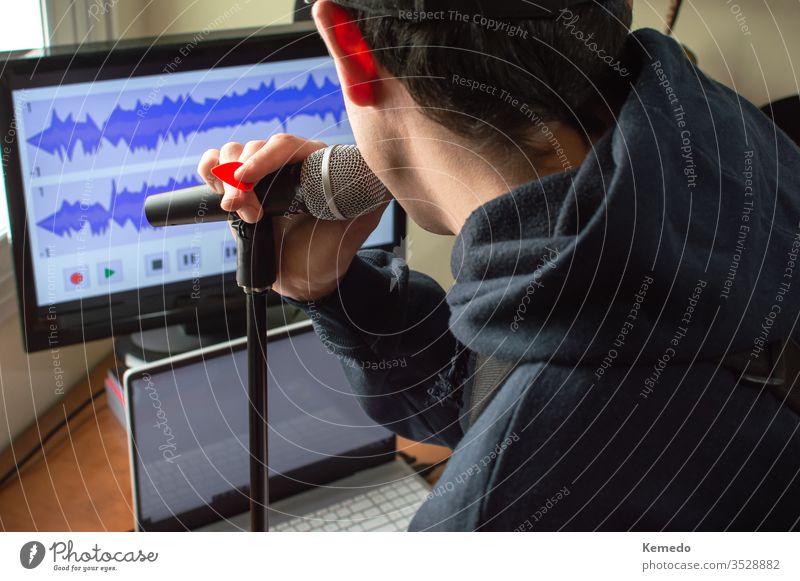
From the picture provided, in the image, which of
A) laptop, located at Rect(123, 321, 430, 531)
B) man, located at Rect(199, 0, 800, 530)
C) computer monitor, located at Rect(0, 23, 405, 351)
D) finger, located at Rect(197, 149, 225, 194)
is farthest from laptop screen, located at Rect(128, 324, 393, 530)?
man, located at Rect(199, 0, 800, 530)

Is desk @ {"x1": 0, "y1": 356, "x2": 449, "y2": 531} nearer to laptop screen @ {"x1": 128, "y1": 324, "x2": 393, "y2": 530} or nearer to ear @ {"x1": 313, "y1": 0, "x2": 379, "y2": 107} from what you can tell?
laptop screen @ {"x1": 128, "y1": 324, "x2": 393, "y2": 530}

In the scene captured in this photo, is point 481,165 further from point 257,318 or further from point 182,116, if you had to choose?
point 182,116

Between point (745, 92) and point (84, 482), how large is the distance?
785 millimetres

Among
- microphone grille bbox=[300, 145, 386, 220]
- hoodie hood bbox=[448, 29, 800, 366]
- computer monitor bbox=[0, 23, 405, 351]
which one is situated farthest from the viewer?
computer monitor bbox=[0, 23, 405, 351]

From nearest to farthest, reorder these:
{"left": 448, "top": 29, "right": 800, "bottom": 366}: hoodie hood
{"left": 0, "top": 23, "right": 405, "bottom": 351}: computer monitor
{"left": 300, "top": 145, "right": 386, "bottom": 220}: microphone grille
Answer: {"left": 448, "top": 29, "right": 800, "bottom": 366}: hoodie hood → {"left": 300, "top": 145, "right": 386, "bottom": 220}: microphone grille → {"left": 0, "top": 23, "right": 405, "bottom": 351}: computer monitor

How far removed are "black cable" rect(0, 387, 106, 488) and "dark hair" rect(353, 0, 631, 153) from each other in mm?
550

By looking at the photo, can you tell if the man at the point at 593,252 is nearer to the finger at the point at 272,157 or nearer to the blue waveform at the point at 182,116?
the finger at the point at 272,157

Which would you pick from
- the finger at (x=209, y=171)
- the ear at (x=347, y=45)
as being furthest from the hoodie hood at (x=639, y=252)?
the finger at (x=209, y=171)

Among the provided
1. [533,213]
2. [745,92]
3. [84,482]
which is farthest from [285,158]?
[745,92]

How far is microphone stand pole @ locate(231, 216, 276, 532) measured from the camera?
58cm

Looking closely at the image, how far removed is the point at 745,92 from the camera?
919 mm

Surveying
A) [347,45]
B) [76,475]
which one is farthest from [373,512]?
[347,45]

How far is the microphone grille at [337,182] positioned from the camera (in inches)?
21.7
